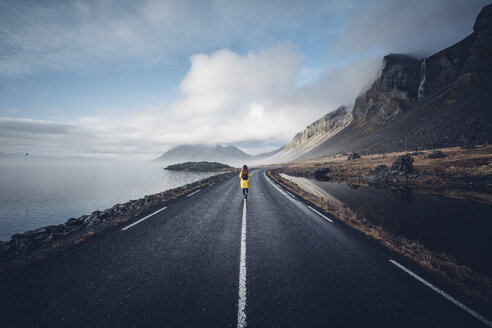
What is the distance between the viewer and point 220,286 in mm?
4191

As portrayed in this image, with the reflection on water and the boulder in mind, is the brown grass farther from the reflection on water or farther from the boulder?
the boulder

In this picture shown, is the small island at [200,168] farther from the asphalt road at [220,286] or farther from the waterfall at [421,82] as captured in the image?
the waterfall at [421,82]

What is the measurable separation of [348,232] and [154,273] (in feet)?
23.9

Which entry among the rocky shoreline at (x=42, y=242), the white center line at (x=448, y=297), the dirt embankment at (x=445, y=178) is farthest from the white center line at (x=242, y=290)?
the dirt embankment at (x=445, y=178)

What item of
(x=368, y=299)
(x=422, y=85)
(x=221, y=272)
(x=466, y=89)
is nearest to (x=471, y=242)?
(x=368, y=299)

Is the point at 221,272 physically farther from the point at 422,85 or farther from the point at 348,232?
the point at 422,85

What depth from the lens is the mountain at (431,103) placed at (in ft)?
201

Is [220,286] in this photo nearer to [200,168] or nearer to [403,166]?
[403,166]

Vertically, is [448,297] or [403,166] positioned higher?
[403,166]

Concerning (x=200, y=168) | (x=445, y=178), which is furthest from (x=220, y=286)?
(x=200, y=168)

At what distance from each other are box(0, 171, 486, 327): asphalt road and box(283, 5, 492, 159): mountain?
56.2 meters

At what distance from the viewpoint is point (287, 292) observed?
160 inches

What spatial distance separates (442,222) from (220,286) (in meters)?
12.7

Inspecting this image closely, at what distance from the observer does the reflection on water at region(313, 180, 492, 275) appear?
6.88m
